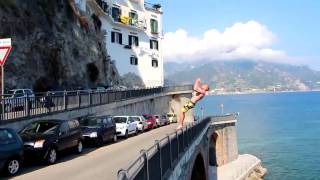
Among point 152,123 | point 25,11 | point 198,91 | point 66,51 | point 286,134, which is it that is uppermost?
point 25,11

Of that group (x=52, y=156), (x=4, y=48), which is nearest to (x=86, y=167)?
(x=52, y=156)

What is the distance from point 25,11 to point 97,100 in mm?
10505

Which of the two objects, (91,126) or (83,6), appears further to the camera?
(83,6)

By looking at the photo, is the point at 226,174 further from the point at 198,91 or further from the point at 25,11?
the point at 198,91

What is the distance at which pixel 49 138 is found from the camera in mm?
17016

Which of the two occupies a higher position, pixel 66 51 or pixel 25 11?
pixel 25 11

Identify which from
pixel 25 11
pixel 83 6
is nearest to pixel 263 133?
pixel 83 6

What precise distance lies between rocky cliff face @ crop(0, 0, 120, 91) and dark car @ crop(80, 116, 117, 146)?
34.8 ft

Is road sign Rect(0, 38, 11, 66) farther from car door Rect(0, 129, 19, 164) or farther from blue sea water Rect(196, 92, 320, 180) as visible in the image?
blue sea water Rect(196, 92, 320, 180)

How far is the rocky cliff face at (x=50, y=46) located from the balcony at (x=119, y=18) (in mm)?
7438

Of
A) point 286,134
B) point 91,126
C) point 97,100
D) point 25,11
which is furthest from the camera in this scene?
point 286,134

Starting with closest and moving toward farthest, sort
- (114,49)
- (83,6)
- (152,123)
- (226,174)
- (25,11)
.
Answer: (25,11) → (152,123) → (226,174) → (83,6) → (114,49)

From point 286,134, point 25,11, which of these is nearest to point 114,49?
point 25,11

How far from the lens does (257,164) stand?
56.6 metres
